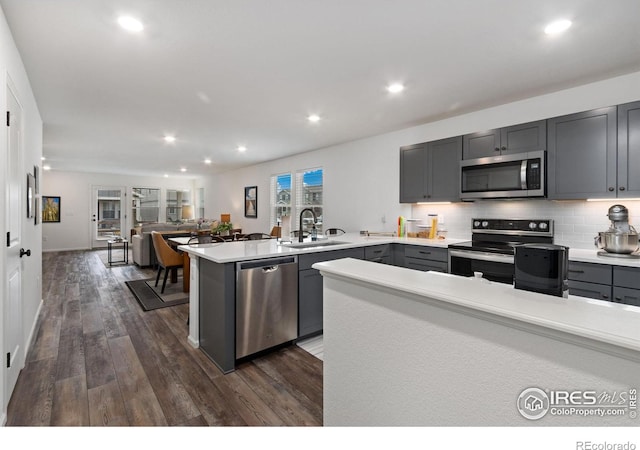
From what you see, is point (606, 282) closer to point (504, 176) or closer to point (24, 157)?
point (504, 176)

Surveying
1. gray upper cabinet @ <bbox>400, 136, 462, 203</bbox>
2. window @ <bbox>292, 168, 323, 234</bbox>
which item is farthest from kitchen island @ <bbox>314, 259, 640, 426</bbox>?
window @ <bbox>292, 168, 323, 234</bbox>

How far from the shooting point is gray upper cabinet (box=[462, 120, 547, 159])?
3070mm

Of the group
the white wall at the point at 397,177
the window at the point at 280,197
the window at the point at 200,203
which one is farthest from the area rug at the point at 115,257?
the window at the point at 280,197

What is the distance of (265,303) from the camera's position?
2.69 metres

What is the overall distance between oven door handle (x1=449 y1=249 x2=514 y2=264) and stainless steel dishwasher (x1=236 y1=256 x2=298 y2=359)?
5.91 ft

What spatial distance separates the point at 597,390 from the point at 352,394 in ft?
2.95

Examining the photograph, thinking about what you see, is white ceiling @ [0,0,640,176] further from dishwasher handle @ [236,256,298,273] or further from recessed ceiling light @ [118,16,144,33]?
dishwasher handle @ [236,256,298,273]

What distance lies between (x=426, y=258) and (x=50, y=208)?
430 inches

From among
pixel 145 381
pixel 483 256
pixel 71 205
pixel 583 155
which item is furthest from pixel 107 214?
pixel 583 155

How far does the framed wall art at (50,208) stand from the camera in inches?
358

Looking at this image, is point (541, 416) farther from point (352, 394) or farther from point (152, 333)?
point (152, 333)

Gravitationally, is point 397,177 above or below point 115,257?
above

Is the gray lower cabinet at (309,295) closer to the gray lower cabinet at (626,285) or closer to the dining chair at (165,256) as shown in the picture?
the gray lower cabinet at (626,285)
